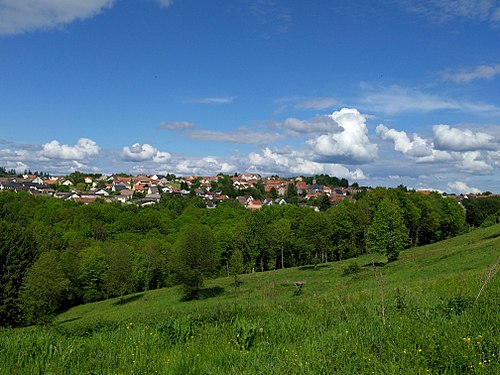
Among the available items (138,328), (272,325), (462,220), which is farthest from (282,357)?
(462,220)

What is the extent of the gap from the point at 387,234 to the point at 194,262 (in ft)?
71.4

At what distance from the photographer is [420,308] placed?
7.36 meters

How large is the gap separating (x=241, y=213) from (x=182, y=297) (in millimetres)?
64848

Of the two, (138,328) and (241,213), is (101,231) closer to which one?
(241,213)

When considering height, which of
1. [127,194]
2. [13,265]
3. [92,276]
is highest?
[127,194]

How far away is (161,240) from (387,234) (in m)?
52.0

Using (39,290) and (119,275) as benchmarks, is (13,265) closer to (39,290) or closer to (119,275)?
(39,290)

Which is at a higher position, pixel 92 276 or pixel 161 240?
pixel 161 240

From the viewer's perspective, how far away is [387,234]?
4491 centimetres

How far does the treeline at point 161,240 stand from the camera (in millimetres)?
45188

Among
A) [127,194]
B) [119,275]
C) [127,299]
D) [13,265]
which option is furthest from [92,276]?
[127,194]

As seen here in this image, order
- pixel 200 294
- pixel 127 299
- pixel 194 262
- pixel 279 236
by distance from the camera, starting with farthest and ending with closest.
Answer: pixel 279 236, pixel 127 299, pixel 200 294, pixel 194 262

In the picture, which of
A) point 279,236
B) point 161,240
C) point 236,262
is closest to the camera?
point 236,262

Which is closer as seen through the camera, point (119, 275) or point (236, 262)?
point (119, 275)
